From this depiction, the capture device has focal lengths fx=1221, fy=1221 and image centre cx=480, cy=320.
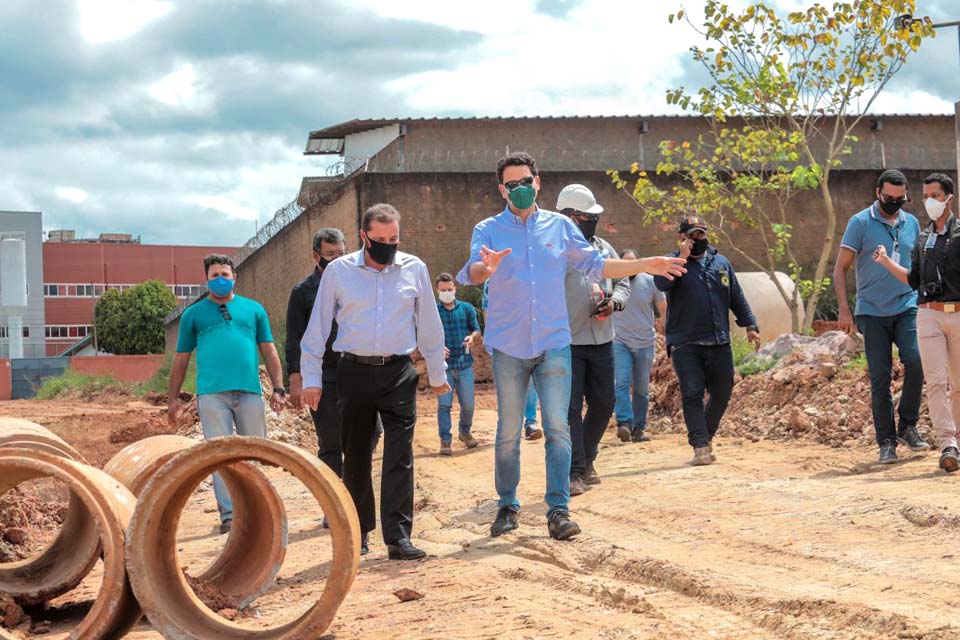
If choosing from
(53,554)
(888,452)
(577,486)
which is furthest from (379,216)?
(888,452)

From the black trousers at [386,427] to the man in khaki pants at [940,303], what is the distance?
3.98 m

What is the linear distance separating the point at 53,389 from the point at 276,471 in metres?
29.5

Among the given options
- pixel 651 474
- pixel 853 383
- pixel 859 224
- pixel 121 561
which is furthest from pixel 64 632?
pixel 853 383

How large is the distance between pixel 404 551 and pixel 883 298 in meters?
4.55

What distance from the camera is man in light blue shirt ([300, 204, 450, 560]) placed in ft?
22.3

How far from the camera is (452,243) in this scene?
24.8m

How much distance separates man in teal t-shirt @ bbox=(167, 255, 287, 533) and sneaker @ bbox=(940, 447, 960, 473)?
4.73 meters

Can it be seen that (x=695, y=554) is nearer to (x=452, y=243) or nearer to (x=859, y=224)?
(x=859, y=224)

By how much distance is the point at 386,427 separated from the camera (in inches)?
272

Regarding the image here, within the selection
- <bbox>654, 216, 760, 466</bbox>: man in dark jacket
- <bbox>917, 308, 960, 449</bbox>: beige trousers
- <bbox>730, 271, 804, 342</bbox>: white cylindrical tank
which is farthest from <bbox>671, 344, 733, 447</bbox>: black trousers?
<bbox>730, 271, 804, 342</bbox>: white cylindrical tank

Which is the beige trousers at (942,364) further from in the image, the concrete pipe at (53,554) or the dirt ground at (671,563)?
the concrete pipe at (53,554)

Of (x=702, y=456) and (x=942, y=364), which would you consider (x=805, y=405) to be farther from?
(x=942, y=364)

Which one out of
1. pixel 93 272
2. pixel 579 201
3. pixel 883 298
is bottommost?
pixel 883 298

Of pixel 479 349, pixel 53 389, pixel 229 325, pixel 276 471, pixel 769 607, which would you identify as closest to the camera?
pixel 769 607
